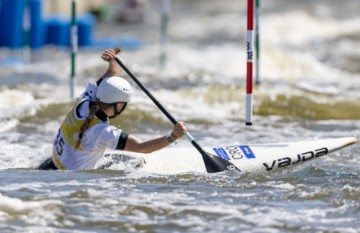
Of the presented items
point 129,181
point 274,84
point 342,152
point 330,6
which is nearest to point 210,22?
point 330,6

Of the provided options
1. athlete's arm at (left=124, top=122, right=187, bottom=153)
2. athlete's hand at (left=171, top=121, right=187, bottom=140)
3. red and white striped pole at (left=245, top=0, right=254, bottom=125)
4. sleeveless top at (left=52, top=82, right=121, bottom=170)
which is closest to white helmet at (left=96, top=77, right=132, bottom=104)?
sleeveless top at (left=52, top=82, right=121, bottom=170)

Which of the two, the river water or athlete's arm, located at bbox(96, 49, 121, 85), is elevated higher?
athlete's arm, located at bbox(96, 49, 121, 85)

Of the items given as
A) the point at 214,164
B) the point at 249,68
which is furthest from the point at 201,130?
the point at 214,164

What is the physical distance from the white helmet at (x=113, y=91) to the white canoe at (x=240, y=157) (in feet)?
2.70

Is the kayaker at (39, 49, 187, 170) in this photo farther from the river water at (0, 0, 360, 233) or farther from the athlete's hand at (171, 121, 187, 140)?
the river water at (0, 0, 360, 233)

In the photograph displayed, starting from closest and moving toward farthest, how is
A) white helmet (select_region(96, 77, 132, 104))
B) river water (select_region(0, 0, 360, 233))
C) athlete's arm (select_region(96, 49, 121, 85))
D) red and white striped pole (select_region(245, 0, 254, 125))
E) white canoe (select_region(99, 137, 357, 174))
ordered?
river water (select_region(0, 0, 360, 233)) → white helmet (select_region(96, 77, 132, 104)) → athlete's arm (select_region(96, 49, 121, 85)) → white canoe (select_region(99, 137, 357, 174)) → red and white striped pole (select_region(245, 0, 254, 125))

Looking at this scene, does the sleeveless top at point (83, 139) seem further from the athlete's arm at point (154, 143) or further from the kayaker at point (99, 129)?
the athlete's arm at point (154, 143)

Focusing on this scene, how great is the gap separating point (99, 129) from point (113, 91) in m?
0.29

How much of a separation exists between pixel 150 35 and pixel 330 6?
863 centimetres

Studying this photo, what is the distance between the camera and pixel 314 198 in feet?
21.4

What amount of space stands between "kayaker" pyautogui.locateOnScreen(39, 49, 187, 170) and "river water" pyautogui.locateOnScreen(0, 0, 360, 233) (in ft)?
0.71

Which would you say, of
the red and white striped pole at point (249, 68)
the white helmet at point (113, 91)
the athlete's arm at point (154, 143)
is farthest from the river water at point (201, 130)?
the red and white striped pole at point (249, 68)

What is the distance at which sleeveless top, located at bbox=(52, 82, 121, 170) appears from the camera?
6.69m

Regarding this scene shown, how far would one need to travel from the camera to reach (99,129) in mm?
6684
